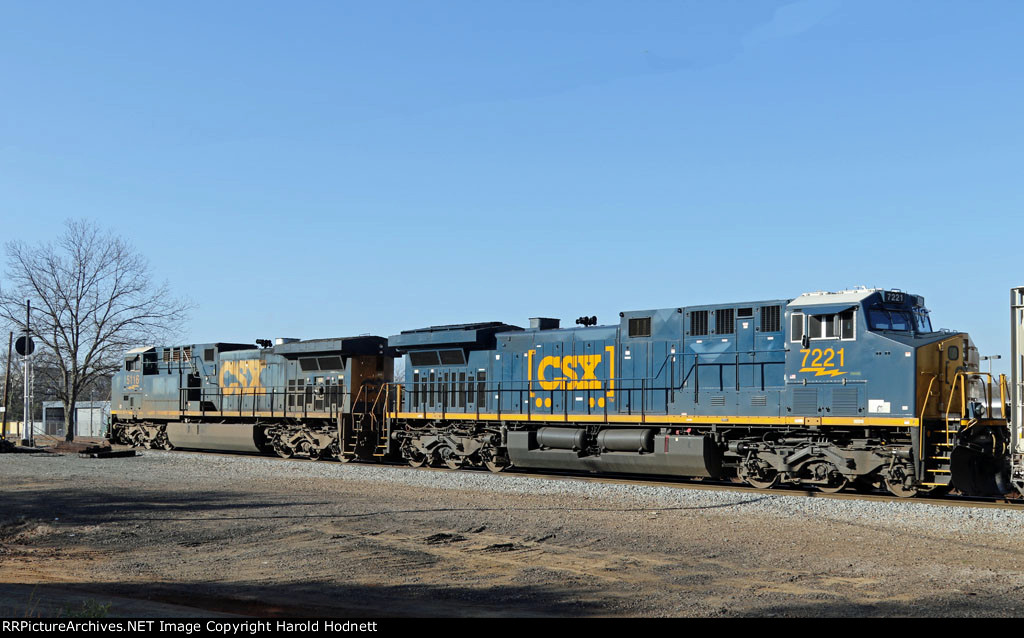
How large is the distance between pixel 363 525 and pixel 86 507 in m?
5.39

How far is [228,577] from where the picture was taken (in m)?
10.0

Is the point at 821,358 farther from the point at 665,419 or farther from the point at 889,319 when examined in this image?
the point at 665,419

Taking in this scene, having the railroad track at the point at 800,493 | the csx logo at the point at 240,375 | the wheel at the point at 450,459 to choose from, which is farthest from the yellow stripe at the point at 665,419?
the csx logo at the point at 240,375

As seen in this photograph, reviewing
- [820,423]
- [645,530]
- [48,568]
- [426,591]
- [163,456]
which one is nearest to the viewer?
[426,591]

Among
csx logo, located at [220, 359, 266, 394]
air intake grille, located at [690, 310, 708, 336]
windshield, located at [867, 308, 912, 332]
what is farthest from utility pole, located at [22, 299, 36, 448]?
windshield, located at [867, 308, 912, 332]

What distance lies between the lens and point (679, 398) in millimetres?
20359

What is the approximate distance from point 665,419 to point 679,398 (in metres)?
0.55

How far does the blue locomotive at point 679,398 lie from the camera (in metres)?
17.1

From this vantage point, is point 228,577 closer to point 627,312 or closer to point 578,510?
point 578,510

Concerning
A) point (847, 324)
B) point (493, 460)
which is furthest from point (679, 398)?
point (493, 460)

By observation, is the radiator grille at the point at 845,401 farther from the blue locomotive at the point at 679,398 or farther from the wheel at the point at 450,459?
the wheel at the point at 450,459

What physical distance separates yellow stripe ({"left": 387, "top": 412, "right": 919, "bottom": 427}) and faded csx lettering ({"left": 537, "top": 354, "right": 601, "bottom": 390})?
2.49 feet

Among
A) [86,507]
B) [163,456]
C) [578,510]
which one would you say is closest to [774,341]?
[578,510]

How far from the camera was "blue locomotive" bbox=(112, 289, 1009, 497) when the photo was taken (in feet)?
56.0
